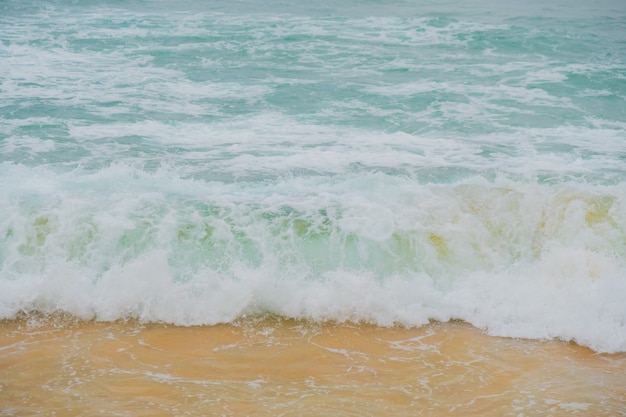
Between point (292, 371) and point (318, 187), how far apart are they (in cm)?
382

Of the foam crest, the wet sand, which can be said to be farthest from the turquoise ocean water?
the wet sand

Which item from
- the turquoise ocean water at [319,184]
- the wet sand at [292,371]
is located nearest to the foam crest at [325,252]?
the turquoise ocean water at [319,184]

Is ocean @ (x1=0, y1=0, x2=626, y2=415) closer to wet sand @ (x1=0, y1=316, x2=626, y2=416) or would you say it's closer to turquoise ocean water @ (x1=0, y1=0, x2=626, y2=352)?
turquoise ocean water @ (x1=0, y1=0, x2=626, y2=352)

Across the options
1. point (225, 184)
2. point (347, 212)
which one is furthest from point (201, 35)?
point (347, 212)

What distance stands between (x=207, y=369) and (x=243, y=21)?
55.6 feet

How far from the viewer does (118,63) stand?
1639cm

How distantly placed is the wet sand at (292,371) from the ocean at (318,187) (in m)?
0.30

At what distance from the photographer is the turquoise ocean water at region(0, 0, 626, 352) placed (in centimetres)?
723

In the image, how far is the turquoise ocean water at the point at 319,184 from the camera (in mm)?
7234

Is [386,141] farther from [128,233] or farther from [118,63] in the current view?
[118,63]

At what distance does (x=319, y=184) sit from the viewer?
376 inches

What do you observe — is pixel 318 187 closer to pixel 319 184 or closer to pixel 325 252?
pixel 319 184

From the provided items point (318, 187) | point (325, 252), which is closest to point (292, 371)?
point (325, 252)

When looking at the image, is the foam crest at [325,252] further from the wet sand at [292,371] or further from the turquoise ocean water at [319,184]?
the wet sand at [292,371]
